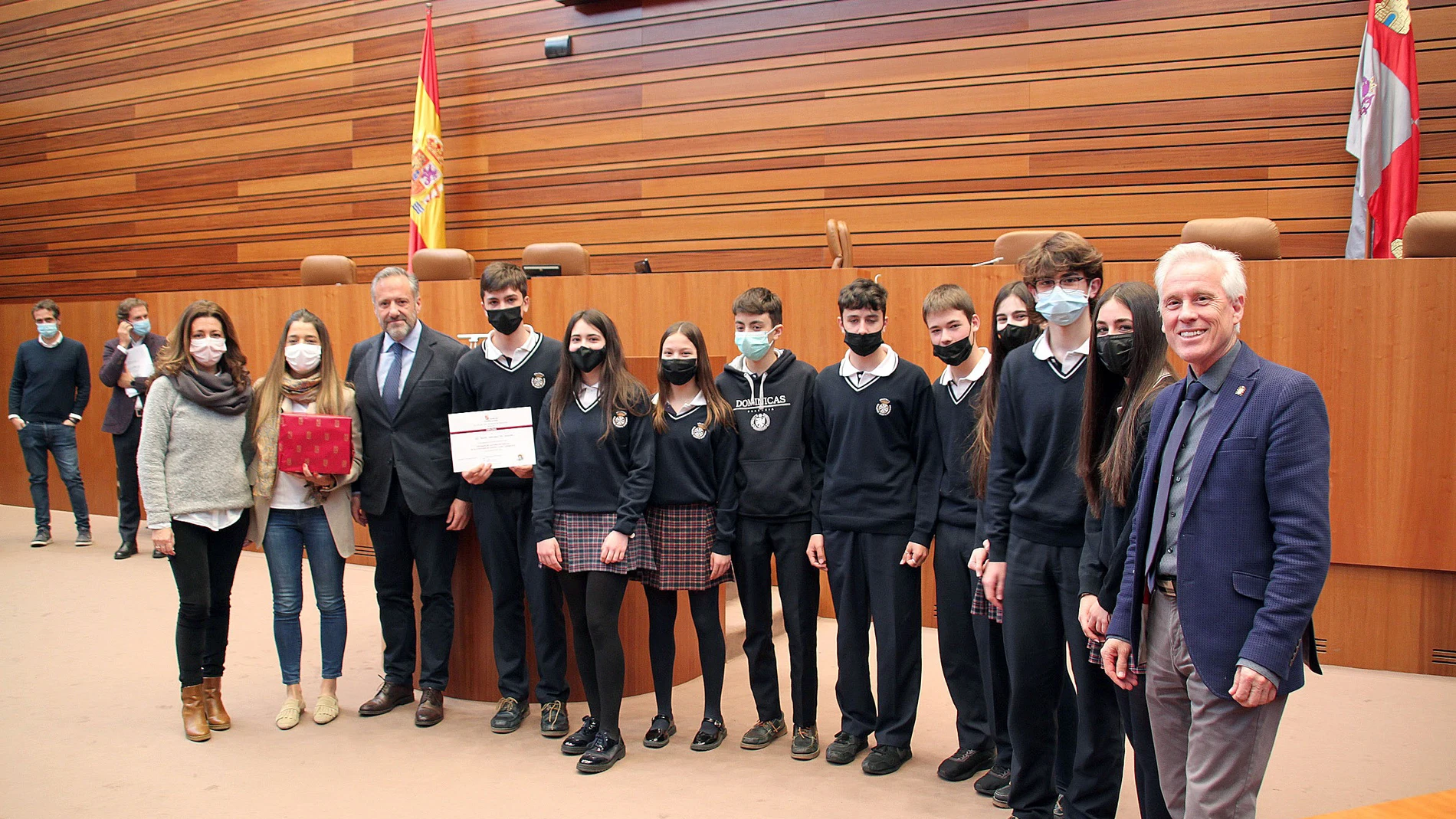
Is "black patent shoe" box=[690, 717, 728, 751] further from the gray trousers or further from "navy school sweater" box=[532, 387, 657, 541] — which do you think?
the gray trousers

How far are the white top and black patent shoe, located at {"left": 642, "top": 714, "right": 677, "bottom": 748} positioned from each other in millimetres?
1323

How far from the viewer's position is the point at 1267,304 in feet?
12.6

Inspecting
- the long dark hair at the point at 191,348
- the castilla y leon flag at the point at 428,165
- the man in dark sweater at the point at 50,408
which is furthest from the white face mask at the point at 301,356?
the man in dark sweater at the point at 50,408

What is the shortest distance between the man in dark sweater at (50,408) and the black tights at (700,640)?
4766 millimetres

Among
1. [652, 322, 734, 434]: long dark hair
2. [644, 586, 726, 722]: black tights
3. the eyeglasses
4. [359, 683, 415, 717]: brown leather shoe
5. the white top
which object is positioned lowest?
[359, 683, 415, 717]: brown leather shoe

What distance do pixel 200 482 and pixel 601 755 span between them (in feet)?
4.92

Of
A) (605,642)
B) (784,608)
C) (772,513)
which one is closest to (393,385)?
(605,642)

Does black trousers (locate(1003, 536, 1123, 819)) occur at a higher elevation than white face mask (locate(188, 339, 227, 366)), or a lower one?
lower

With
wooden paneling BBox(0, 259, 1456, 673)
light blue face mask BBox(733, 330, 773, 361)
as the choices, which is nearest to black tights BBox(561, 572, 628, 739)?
light blue face mask BBox(733, 330, 773, 361)

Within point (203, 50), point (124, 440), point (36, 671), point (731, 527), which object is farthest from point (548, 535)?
point (203, 50)

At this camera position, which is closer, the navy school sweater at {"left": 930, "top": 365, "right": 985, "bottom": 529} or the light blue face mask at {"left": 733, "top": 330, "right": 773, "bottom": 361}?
the navy school sweater at {"left": 930, "top": 365, "right": 985, "bottom": 529}

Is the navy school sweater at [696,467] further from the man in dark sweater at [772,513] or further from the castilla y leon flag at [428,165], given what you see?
the castilla y leon flag at [428,165]

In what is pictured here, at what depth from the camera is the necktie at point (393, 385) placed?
338 cm

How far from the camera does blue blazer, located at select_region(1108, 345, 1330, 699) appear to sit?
1.58m
